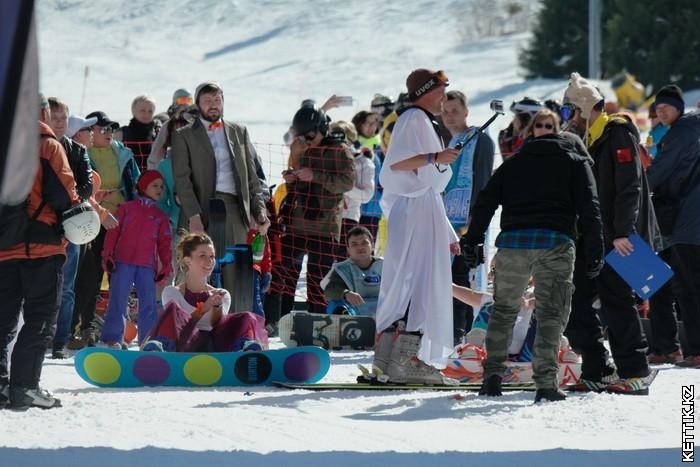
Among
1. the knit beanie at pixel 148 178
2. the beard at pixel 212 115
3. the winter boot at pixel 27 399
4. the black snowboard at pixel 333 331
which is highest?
the beard at pixel 212 115

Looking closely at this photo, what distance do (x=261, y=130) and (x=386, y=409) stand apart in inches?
1010

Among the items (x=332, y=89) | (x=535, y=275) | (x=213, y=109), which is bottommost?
(x=535, y=275)

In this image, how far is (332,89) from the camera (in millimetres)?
42969

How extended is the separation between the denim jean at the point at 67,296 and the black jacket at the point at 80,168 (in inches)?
85.8

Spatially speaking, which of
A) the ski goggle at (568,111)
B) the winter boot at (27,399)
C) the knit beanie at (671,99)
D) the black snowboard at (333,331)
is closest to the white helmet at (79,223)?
the winter boot at (27,399)

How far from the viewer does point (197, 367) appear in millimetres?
8562

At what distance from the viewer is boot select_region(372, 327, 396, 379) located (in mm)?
8641

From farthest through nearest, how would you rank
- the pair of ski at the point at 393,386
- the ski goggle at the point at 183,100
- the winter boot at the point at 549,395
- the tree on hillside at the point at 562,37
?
the tree on hillside at the point at 562,37, the ski goggle at the point at 183,100, the pair of ski at the point at 393,386, the winter boot at the point at 549,395

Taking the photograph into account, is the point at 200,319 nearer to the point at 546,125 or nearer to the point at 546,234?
the point at 546,234

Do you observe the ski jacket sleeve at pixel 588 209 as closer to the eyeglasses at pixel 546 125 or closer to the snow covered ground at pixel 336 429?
the eyeglasses at pixel 546 125

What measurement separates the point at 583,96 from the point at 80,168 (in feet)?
9.82

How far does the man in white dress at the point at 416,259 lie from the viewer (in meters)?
8.57

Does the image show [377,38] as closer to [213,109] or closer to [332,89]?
[332,89]

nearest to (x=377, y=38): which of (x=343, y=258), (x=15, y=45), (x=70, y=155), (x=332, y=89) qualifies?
(x=332, y=89)
